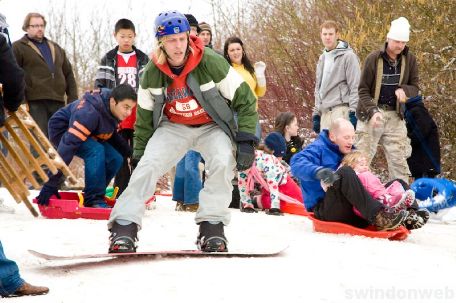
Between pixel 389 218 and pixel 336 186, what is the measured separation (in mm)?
448

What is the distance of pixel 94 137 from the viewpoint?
7031 millimetres

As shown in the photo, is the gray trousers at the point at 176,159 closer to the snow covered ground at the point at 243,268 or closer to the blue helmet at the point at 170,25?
the snow covered ground at the point at 243,268

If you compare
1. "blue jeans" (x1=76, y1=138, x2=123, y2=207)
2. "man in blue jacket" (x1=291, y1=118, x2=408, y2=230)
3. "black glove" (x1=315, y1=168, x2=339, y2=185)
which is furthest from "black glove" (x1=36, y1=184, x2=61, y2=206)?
"black glove" (x1=315, y1=168, x2=339, y2=185)

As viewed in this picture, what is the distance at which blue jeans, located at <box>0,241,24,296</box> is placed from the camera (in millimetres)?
3648

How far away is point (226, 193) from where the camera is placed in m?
4.94

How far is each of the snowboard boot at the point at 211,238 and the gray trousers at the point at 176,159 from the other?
0.04 m

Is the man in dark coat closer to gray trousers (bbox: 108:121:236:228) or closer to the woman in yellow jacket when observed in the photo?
the woman in yellow jacket

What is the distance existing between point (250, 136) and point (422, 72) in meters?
5.22

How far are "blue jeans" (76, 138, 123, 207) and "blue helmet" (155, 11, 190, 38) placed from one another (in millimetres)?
2249

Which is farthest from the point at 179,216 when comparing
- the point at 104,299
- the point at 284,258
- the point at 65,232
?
the point at 104,299

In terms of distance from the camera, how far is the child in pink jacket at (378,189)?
5.88 metres

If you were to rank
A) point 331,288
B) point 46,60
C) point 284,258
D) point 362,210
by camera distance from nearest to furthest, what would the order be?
point 331,288 < point 284,258 < point 362,210 < point 46,60

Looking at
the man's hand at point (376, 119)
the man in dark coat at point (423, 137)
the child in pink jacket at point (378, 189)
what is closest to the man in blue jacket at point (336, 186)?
the child in pink jacket at point (378, 189)

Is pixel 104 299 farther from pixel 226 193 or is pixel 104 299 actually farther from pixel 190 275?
pixel 226 193
